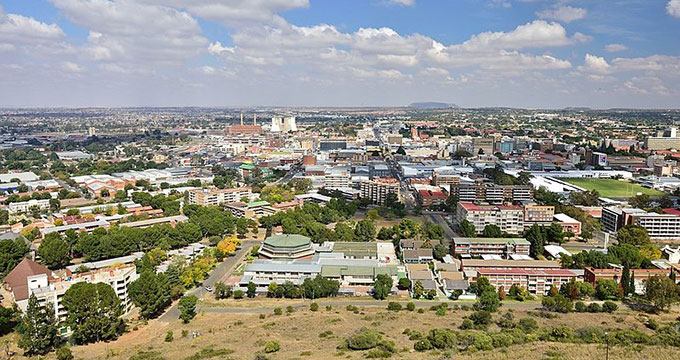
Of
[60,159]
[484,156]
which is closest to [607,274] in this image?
[484,156]

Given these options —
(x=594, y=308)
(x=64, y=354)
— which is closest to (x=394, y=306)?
(x=594, y=308)

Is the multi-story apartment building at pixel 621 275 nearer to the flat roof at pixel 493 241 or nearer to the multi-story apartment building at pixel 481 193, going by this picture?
the flat roof at pixel 493 241

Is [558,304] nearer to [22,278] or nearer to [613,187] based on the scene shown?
[22,278]

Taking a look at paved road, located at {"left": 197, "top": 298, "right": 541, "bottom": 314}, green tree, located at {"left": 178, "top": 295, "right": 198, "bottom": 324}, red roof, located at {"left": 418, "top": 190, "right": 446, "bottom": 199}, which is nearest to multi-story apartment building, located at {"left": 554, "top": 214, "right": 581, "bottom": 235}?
red roof, located at {"left": 418, "top": 190, "right": 446, "bottom": 199}

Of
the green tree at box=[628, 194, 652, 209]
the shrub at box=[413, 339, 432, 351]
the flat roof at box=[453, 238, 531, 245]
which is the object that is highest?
the green tree at box=[628, 194, 652, 209]

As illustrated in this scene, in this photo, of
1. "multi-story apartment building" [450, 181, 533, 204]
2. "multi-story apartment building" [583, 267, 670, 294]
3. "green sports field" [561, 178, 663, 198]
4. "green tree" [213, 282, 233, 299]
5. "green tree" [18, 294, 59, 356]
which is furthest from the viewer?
"green sports field" [561, 178, 663, 198]

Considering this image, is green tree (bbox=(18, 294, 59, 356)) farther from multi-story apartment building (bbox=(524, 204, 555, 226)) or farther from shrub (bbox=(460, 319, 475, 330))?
multi-story apartment building (bbox=(524, 204, 555, 226))

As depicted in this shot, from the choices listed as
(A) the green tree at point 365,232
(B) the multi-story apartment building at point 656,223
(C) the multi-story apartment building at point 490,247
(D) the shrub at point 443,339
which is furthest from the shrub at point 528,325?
(B) the multi-story apartment building at point 656,223
